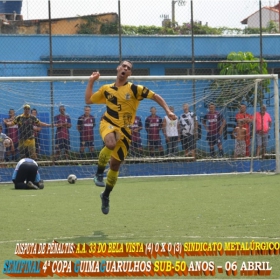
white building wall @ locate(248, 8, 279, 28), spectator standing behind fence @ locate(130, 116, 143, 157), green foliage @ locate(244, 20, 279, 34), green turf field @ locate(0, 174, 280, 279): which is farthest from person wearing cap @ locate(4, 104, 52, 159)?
green foliage @ locate(244, 20, 279, 34)

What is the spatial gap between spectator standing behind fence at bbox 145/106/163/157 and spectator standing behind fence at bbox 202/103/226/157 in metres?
1.40

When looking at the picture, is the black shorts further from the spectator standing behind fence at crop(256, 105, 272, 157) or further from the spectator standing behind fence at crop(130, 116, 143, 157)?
the spectator standing behind fence at crop(256, 105, 272, 157)

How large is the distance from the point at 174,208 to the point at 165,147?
7.94 metres

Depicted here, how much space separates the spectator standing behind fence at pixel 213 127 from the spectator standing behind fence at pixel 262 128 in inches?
41.4

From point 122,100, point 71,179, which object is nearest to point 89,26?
point 71,179

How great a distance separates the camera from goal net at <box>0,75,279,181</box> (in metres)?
19.8

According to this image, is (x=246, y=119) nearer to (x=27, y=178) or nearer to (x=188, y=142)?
(x=188, y=142)

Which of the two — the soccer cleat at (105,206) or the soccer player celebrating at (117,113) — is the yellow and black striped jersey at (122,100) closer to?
the soccer player celebrating at (117,113)

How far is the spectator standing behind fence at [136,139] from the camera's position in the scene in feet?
66.9

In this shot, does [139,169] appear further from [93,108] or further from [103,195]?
[103,195]

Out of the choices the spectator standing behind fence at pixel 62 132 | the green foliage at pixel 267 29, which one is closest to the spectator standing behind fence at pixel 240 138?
the spectator standing behind fence at pixel 62 132

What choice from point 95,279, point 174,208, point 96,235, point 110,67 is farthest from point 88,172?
point 95,279

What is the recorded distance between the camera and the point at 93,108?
66.2 feet

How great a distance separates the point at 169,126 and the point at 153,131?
46 centimetres
